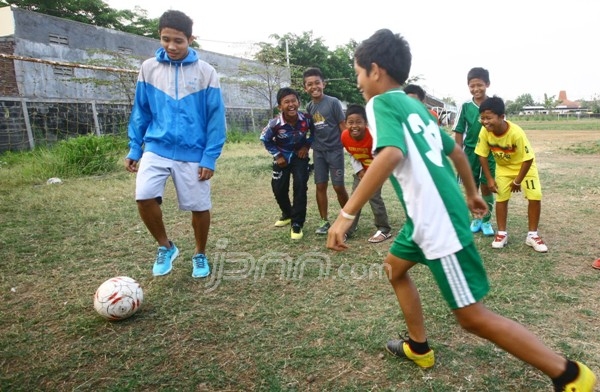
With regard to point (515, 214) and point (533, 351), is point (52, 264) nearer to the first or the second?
point (533, 351)

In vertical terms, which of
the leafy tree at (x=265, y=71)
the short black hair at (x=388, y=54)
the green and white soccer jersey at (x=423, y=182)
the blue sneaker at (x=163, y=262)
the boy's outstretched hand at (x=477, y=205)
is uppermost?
the leafy tree at (x=265, y=71)

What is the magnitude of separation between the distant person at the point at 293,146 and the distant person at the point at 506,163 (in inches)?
71.6

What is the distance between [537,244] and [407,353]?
7.99 feet

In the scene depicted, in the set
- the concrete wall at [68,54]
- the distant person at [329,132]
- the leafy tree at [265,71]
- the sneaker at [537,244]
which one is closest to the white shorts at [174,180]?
the distant person at [329,132]

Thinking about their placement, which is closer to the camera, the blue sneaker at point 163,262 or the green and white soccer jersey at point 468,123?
the blue sneaker at point 163,262

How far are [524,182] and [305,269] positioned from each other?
7.53 feet

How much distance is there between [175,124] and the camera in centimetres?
317

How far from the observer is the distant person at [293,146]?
4.52 m

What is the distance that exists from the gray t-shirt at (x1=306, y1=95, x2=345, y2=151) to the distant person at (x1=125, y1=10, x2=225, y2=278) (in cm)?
153

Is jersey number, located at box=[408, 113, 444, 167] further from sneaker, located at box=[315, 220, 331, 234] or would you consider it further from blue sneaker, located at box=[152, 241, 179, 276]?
sneaker, located at box=[315, 220, 331, 234]

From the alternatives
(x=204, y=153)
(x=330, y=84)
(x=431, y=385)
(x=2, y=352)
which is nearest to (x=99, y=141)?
(x=204, y=153)

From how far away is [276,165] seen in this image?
4738 millimetres

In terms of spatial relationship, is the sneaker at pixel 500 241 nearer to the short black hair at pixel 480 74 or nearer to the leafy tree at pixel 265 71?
the short black hair at pixel 480 74

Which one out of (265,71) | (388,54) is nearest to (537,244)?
(388,54)
